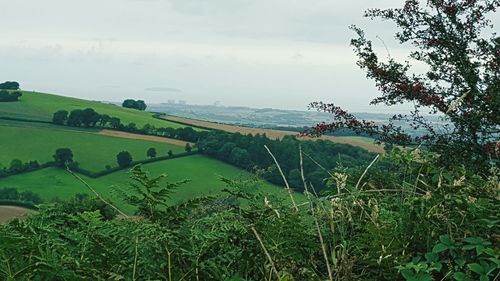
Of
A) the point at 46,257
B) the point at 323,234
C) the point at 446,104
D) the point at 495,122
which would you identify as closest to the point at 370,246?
the point at 323,234

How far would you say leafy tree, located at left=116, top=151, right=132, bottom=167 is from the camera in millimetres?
58203

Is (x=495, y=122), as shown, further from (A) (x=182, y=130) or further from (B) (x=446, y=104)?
(A) (x=182, y=130)

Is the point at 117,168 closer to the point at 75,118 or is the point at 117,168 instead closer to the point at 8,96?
the point at 75,118

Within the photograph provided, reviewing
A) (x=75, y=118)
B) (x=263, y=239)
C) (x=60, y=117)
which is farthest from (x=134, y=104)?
(x=263, y=239)

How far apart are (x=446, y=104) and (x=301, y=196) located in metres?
5.32

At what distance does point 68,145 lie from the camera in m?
65.3

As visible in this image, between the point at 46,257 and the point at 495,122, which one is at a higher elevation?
the point at 495,122

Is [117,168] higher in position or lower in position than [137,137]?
lower

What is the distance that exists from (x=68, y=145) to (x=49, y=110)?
2109 cm

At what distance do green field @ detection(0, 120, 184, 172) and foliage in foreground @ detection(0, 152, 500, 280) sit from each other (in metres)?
56.4

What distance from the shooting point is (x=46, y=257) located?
2.39 meters

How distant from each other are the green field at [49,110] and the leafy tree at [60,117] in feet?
4.36

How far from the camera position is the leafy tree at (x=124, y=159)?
5820 centimetres

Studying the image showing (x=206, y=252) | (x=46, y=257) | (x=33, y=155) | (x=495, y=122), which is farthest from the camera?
(x=33, y=155)
